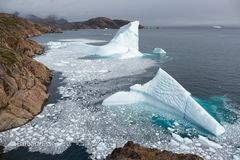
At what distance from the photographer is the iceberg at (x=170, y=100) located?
16828mm

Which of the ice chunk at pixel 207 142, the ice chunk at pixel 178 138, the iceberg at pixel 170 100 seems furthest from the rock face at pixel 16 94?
the ice chunk at pixel 207 142

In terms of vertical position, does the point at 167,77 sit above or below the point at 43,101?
above

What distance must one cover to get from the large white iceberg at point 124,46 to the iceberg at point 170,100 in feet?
68.7

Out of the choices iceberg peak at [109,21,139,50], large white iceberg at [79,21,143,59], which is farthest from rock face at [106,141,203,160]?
iceberg peak at [109,21,139,50]

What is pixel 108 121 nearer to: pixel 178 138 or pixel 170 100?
pixel 178 138

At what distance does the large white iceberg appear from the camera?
41.9m

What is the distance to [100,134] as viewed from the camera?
15719 millimetres

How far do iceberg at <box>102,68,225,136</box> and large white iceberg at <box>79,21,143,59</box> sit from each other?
20938mm

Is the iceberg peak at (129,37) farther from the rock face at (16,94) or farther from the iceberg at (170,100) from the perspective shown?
the iceberg at (170,100)

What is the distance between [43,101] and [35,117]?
305cm

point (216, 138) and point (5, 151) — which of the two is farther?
point (216, 138)

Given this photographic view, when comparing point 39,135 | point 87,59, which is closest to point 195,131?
point 39,135

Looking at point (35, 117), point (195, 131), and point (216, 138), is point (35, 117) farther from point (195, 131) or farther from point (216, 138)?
point (216, 138)

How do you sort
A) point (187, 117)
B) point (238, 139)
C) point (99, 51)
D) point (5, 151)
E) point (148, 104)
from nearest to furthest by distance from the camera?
point (5, 151)
point (238, 139)
point (187, 117)
point (148, 104)
point (99, 51)
